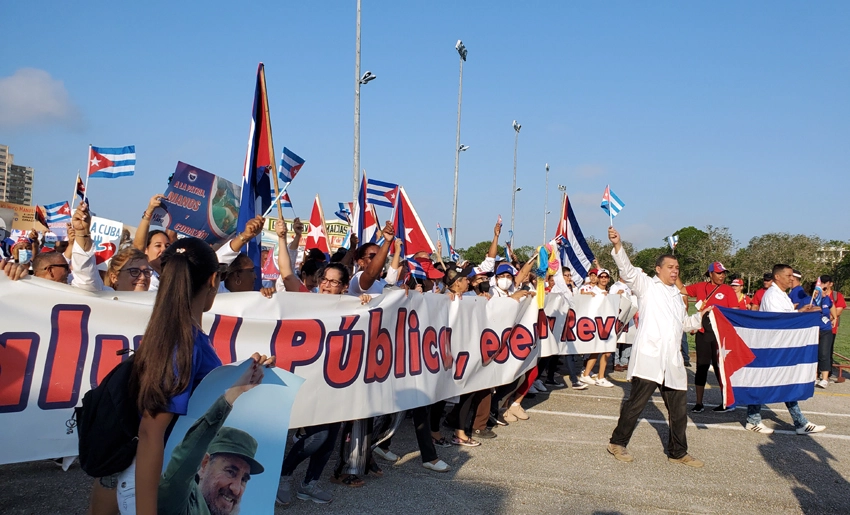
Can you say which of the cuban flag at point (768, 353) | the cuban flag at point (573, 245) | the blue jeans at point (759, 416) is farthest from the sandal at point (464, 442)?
the cuban flag at point (573, 245)

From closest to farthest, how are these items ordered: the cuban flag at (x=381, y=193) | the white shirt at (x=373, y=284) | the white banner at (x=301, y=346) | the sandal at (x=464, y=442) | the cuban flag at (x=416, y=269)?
1. the white banner at (x=301, y=346)
2. the white shirt at (x=373, y=284)
3. the sandal at (x=464, y=442)
4. the cuban flag at (x=416, y=269)
5. the cuban flag at (x=381, y=193)

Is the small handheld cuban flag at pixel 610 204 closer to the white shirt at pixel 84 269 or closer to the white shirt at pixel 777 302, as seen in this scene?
the white shirt at pixel 777 302

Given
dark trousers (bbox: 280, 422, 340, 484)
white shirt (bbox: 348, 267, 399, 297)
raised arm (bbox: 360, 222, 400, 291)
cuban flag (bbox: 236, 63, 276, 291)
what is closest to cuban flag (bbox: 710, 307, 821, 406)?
white shirt (bbox: 348, 267, 399, 297)

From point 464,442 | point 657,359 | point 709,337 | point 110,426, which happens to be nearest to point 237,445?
point 110,426

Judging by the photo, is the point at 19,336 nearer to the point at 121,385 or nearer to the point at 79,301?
the point at 79,301

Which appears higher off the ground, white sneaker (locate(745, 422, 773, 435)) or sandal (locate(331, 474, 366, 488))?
sandal (locate(331, 474, 366, 488))

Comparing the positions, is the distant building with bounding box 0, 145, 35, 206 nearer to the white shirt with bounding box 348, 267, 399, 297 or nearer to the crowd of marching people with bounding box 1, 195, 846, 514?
the crowd of marching people with bounding box 1, 195, 846, 514

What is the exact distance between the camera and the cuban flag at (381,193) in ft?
31.7

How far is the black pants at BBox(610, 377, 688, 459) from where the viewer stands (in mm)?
6133

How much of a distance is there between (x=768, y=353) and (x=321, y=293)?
226 inches

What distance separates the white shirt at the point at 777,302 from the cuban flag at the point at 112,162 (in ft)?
27.5

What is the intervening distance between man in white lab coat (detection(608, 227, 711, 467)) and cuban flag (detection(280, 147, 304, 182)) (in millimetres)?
3833

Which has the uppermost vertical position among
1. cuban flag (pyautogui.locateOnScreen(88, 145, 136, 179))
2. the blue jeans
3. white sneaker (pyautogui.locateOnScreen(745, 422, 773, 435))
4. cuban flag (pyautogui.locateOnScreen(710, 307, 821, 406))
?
cuban flag (pyautogui.locateOnScreen(88, 145, 136, 179))

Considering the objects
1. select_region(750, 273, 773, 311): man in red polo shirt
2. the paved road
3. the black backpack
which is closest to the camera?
the black backpack
